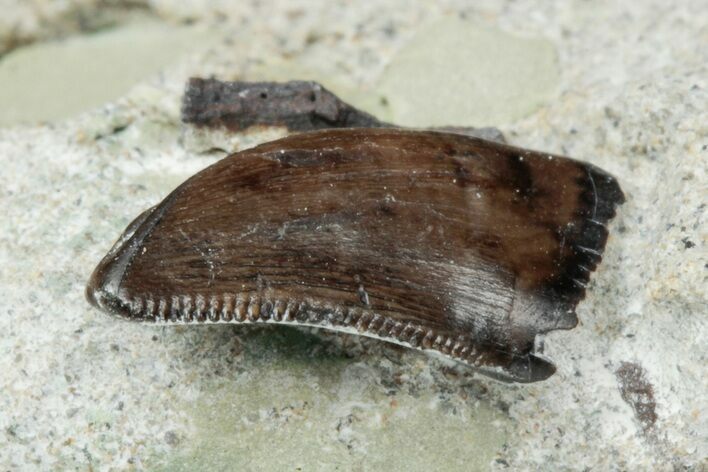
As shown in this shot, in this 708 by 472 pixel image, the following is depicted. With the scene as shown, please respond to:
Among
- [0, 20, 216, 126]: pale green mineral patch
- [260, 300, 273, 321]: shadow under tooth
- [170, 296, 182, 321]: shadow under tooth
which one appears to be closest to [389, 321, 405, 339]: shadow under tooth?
[260, 300, 273, 321]: shadow under tooth

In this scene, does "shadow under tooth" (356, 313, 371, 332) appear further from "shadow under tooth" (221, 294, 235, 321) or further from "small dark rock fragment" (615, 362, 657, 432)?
"small dark rock fragment" (615, 362, 657, 432)

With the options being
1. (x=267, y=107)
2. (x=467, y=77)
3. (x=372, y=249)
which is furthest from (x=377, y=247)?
(x=467, y=77)

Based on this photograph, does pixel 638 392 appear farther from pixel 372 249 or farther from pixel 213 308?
pixel 213 308

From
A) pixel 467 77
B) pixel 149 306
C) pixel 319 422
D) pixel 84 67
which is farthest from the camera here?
pixel 84 67

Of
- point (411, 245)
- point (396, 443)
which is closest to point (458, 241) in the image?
point (411, 245)

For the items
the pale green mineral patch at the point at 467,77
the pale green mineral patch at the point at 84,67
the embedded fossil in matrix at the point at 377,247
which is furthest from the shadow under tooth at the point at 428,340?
the pale green mineral patch at the point at 84,67

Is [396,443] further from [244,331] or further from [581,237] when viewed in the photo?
[581,237]
